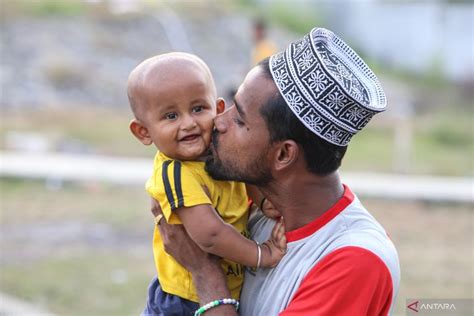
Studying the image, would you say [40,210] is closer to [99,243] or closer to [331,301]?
[99,243]

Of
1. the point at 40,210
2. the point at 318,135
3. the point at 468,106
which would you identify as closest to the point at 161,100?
the point at 318,135

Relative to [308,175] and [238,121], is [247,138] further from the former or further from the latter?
[308,175]

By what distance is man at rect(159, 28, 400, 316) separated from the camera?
2330mm

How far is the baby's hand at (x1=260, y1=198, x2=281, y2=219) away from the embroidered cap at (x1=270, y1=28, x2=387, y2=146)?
387mm

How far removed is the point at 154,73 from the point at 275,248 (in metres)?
0.73

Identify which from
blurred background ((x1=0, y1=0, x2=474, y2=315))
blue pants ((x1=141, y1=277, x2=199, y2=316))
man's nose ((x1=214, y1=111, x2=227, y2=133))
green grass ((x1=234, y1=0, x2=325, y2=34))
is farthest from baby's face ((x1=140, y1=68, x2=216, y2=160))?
green grass ((x1=234, y1=0, x2=325, y2=34))

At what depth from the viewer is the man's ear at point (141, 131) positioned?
9.35 ft

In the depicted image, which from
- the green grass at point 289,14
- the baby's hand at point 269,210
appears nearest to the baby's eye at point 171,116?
the baby's hand at point 269,210

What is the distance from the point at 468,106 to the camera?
1878 cm

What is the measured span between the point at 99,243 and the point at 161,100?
6.15 metres

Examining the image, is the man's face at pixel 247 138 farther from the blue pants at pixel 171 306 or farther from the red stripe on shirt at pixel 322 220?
the blue pants at pixel 171 306

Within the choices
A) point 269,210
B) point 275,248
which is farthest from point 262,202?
point 275,248

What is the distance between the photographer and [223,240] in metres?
2.59

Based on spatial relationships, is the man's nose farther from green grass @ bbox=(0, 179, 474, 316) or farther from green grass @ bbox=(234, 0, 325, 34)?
green grass @ bbox=(234, 0, 325, 34)
